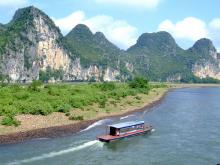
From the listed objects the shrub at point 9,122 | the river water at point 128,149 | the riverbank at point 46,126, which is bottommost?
the river water at point 128,149

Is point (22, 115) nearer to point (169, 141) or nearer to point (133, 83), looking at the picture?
point (169, 141)

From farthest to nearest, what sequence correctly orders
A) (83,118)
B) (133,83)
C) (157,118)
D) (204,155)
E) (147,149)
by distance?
(133,83) < (157,118) < (83,118) < (147,149) < (204,155)

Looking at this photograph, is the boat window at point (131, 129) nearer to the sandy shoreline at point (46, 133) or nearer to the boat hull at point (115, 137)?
the boat hull at point (115, 137)

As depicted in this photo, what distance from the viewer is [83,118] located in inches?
2279

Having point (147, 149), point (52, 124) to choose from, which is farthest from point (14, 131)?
point (147, 149)

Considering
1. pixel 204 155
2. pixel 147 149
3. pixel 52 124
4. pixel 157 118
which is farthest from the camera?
pixel 157 118

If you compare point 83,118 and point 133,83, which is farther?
point 133,83

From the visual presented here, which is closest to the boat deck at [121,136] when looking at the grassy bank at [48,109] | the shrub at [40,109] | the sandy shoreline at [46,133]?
the sandy shoreline at [46,133]

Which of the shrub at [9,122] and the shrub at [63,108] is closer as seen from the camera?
the shrub at [9,122]

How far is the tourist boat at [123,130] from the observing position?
44.5 meters

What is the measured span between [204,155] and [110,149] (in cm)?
1036

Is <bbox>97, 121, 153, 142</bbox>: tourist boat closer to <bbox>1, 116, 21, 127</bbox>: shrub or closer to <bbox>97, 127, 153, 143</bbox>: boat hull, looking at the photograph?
<bbox>97, 127, 153, 143</bbox>: boat hull

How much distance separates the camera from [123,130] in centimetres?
4694

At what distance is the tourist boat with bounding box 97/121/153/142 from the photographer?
4454 centimetres
